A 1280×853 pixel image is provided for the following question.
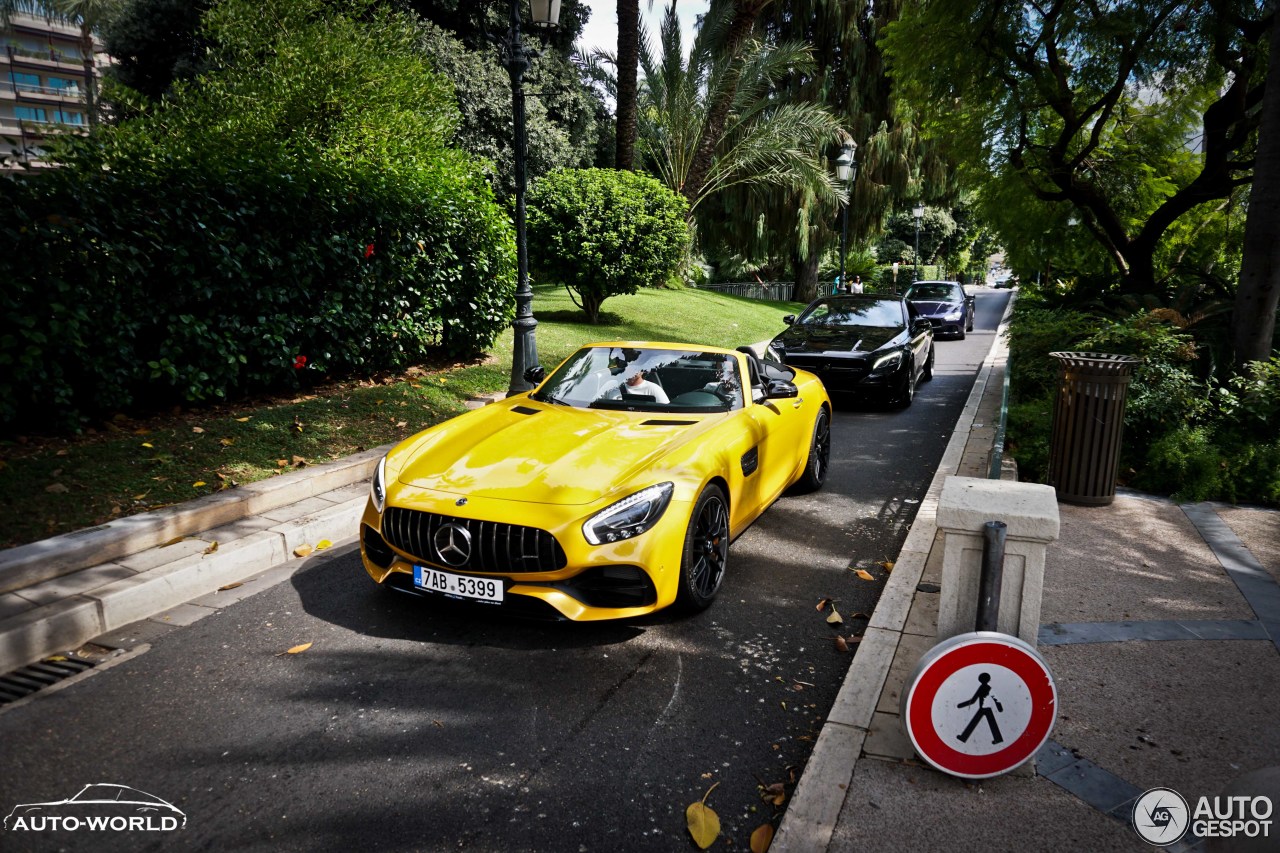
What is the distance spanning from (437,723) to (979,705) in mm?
2111

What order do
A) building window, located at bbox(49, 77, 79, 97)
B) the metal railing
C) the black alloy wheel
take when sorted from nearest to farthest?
the black alloy wheel
the metal railing
building window, located at bbox(49, 77, 79, 97)

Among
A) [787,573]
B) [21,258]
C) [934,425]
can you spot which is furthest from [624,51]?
[787,573]

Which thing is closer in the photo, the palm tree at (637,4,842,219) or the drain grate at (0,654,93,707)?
the drain grate at (0,654,93,707)

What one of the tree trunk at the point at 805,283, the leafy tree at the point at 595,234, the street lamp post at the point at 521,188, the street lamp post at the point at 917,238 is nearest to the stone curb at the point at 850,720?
the street lamp post at the point at 521,188

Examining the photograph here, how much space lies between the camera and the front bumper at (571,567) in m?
3.66

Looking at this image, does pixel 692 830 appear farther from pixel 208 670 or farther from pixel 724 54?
pixel 724 54

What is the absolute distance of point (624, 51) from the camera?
750 inches

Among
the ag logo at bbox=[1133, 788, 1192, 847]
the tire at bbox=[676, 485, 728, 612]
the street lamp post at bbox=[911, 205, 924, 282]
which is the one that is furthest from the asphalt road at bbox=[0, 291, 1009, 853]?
the street lamp post at bbox=[911, 205, 924, 282]

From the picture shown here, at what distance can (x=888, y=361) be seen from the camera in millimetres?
10273

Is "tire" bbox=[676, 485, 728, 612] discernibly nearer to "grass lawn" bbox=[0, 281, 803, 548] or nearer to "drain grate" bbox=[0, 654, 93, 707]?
"drain grate" bbox=[0, 654, 93, 707]

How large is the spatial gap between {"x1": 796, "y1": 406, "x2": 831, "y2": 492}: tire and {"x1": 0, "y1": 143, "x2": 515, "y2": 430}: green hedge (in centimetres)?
509

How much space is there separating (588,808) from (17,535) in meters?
3.98

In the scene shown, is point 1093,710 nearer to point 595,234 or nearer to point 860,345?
point 860,345

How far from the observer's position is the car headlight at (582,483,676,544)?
3.70 metres
